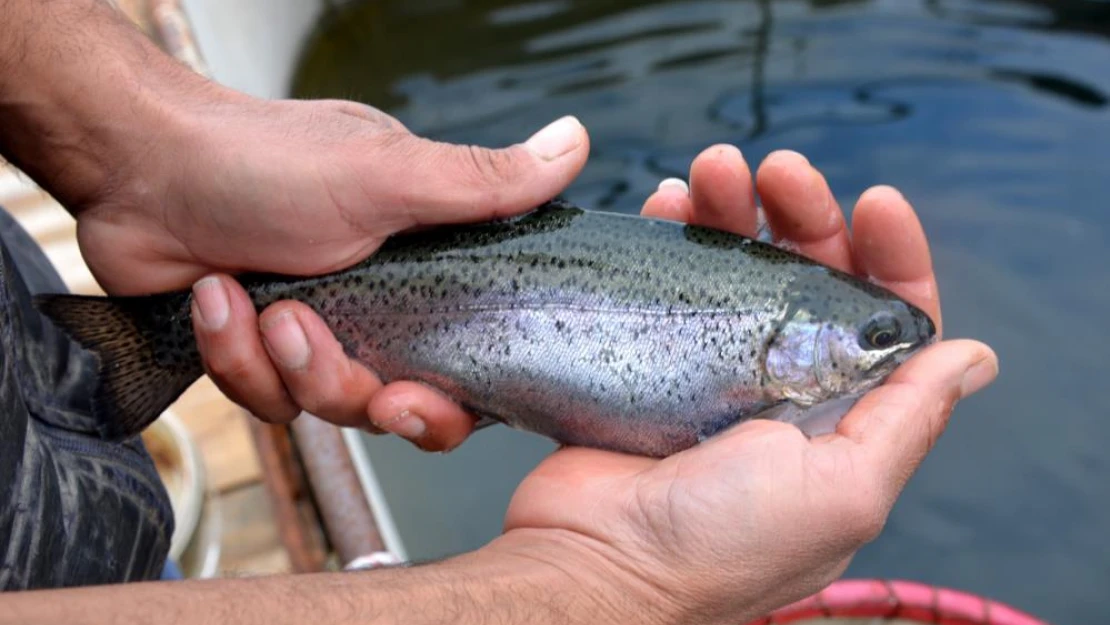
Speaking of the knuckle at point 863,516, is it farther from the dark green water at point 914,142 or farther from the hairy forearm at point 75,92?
the dark green water at point 914,142

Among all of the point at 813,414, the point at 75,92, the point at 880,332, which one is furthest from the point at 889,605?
the point at 75,92

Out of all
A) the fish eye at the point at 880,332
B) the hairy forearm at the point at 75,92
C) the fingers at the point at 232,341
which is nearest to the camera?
the hairy forearm at the point at 75,92

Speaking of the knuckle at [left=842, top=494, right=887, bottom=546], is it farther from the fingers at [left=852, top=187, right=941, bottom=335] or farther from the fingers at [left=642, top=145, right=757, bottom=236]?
the fingers at [left=642, top=145, right=757, bottom=236]

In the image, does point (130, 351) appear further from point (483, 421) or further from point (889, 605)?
point (889, 605)

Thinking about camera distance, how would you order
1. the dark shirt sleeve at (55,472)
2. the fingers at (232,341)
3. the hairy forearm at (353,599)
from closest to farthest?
the hairy forearm at (353,599), the dark shirt sleeve at (55,472), the fingers at (232,341)

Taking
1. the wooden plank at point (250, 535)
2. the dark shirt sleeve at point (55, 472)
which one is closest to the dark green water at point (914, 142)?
the wooden plank at point (250, 535)

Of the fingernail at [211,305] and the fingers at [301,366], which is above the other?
the fingernail at [211,305]

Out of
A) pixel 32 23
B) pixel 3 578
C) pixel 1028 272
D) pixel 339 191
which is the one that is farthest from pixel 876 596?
pixel 1028 272
